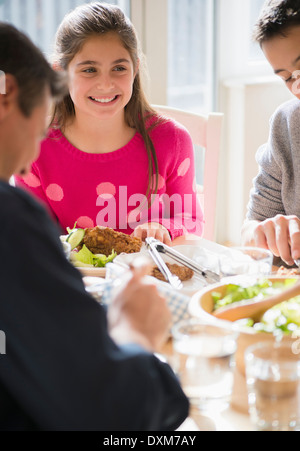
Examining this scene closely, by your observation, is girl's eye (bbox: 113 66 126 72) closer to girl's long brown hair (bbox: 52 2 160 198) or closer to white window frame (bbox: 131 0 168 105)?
girl's long brown hair (bbox: 52 2 160 198)

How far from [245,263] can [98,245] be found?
43 centimetres

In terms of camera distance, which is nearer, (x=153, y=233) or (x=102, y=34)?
(x=153, y=233)

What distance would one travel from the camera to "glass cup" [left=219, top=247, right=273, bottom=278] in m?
1.09

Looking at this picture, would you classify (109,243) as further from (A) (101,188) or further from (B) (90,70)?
(B) (90,70)

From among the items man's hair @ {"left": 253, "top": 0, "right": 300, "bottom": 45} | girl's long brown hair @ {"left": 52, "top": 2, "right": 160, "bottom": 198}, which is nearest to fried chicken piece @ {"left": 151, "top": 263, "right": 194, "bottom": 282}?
man's hair @ {"left": 253, "top": 0, "right": 300, "bottom": 45}

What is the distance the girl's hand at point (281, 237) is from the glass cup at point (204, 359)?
24.7 inches

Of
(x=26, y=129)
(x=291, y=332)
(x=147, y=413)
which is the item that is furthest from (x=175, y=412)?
(x=26, y=129)

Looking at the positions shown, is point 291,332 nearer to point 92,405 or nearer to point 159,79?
point 92,405

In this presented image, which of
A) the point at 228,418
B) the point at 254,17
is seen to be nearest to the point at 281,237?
the point at 228,418

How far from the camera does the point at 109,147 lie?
78.0 inches

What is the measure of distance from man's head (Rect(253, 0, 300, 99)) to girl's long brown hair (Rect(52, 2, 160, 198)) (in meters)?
0.53

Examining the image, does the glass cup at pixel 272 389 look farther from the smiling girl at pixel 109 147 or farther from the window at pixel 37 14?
the window at pixel 37 14
